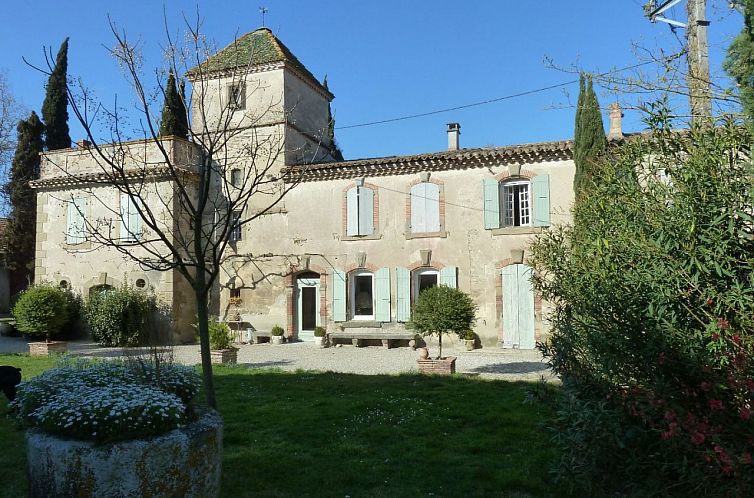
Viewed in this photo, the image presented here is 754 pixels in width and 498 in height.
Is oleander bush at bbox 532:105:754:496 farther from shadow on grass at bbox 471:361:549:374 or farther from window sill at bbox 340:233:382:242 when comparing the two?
window sill at bbox 340:233:382:242

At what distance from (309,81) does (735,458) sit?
19.0 meters

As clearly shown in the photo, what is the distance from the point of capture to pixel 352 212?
17.7 meters

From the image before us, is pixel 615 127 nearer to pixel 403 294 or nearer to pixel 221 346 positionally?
pixel 403 294

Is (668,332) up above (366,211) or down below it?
below

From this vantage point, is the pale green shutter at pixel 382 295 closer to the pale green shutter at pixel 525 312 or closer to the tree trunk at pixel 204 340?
the pale green shutter at pixel 525 312

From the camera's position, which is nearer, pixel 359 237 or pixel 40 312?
pixel 40 312

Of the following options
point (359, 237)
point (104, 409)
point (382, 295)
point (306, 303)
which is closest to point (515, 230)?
point (382, 295)

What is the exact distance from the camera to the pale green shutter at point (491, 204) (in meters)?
16.1

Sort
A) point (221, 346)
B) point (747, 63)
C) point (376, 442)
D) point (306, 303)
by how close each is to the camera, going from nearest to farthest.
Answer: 1. point (747, 63)
2. point (376, 442)
3. point (221, 346)
4. point (306, 303)

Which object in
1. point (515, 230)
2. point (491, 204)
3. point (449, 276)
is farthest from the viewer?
point (449, 276)

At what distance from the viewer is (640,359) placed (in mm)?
3494

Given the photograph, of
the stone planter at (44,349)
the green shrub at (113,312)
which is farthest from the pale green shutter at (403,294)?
the stone planter at (44,349)

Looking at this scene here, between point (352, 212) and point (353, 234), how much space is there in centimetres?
69

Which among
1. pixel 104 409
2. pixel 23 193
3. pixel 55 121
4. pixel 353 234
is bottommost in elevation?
pixel 104 409
